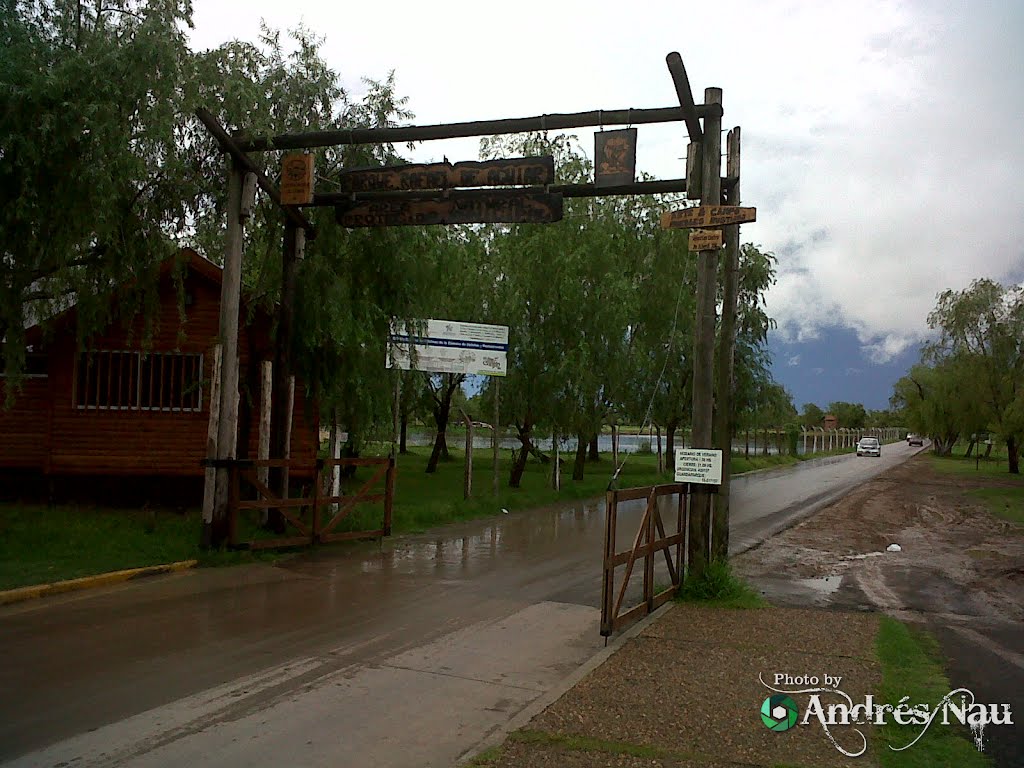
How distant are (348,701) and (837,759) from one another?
332 centimetres

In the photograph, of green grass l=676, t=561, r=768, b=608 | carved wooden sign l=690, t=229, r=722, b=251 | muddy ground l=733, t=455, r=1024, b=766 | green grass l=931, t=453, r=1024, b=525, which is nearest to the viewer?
muddy ground l=733, t=455, r=1024, b=766

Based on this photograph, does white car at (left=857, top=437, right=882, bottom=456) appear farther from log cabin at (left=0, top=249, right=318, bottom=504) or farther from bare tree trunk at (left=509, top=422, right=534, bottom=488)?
log cabin at (left=0, top=249, right=318, bottom=504)

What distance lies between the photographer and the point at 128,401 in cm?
1738

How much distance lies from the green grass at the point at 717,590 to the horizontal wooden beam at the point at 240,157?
806 centimetres

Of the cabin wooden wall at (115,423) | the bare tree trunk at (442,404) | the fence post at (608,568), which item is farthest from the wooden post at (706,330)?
the bare tree trunk at (442,404)

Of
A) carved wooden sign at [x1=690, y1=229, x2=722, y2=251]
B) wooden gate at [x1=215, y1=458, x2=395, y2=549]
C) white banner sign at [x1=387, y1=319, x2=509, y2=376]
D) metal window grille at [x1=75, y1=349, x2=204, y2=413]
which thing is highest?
carved wooden sign at [x1=690, y1=229, x2=722, y2=251]

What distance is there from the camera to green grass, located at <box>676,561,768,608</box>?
1026 centimetres

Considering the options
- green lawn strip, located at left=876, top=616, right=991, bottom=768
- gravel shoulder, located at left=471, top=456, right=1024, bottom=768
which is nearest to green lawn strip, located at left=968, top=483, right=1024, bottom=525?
gravel shoulder, located at left=471, top=456, right=1024, bottom=768

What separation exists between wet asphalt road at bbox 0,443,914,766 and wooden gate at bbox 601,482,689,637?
0.40 meters

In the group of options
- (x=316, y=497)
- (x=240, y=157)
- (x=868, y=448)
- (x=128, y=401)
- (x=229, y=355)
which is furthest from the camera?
(x=868, y=448)

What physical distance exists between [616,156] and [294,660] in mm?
7030

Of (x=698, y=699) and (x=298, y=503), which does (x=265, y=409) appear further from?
(x=698, y=699)

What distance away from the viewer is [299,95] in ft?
49.8

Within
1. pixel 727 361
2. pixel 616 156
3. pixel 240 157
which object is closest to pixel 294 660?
pixel 727 361
